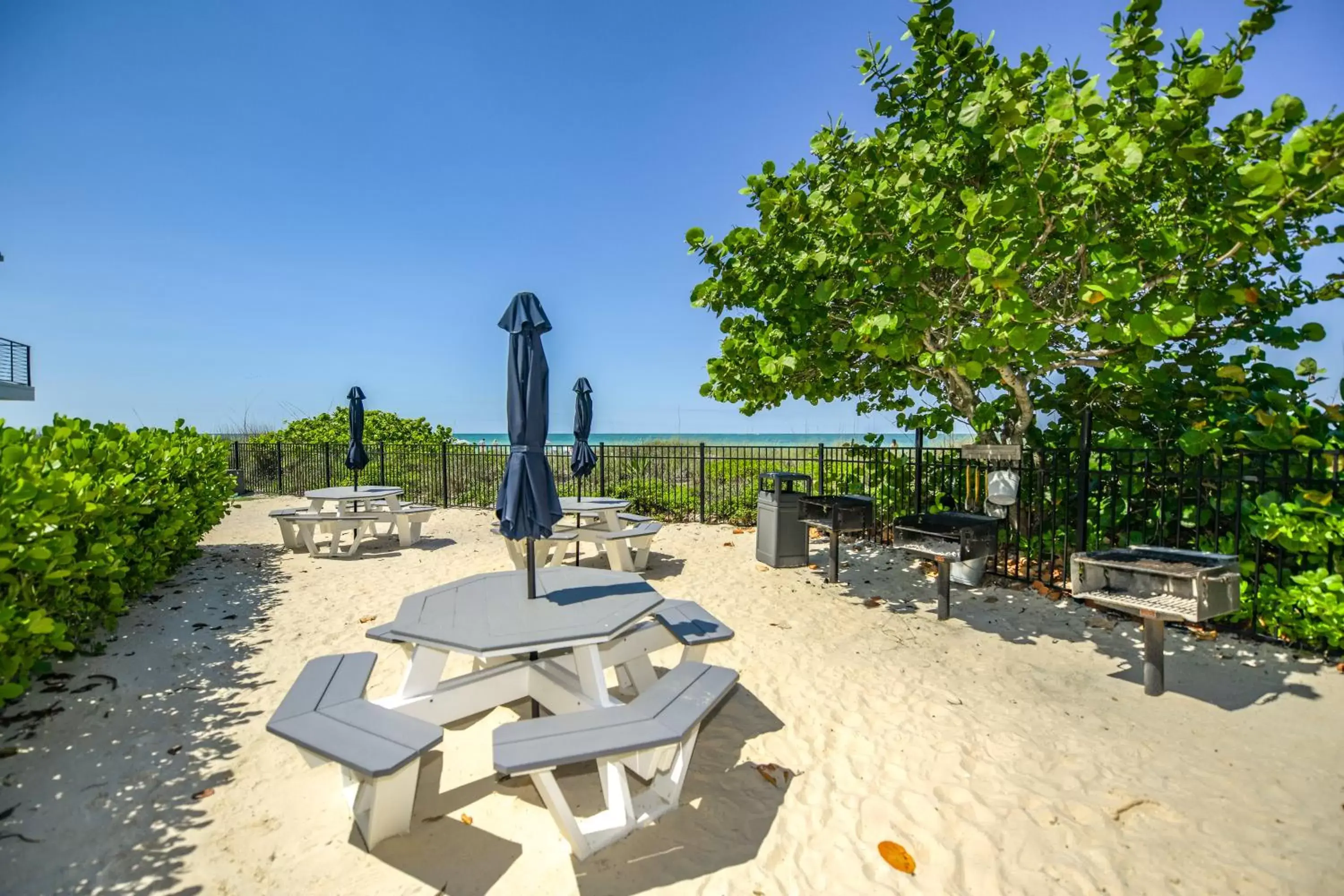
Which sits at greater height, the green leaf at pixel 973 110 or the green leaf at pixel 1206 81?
the green leaf at pixel 973 110

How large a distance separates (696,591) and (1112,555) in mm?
4164

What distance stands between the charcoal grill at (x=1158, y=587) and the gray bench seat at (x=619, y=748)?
3110 mm

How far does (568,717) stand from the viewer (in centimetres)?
272

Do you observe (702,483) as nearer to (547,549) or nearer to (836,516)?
(547,549)

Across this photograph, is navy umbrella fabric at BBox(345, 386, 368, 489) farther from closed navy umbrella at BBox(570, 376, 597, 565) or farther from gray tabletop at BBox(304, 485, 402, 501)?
closed navy umbrella at BBox(570, 376, 597, 565)

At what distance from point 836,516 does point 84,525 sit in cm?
691

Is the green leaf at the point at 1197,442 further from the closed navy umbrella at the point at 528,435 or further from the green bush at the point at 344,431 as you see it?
the green bush at the point at 344,431

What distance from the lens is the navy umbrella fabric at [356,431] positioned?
10.3 meters

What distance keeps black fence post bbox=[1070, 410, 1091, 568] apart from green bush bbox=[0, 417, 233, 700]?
329 inches

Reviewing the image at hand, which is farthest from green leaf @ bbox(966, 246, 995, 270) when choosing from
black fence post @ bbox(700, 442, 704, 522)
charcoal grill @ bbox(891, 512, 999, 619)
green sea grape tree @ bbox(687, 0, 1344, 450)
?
black fence post @ bbox(700, 442, 704, 522)

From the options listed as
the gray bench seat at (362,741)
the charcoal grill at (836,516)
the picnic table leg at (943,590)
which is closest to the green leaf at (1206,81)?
the picnic table leg at (943,590)

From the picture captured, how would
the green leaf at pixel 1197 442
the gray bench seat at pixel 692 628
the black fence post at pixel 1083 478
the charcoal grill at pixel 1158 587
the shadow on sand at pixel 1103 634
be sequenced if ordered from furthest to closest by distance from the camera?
the black fence post at pixel 1083 478
the green leaf at pixel 1197 442
the shadow on sand at pixel 1103 634
the charcoal grill at pixel 1158 587
the gray bench seat at pixel 692 628

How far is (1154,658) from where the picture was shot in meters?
4.39

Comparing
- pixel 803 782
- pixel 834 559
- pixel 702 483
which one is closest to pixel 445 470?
pixel 702 483
